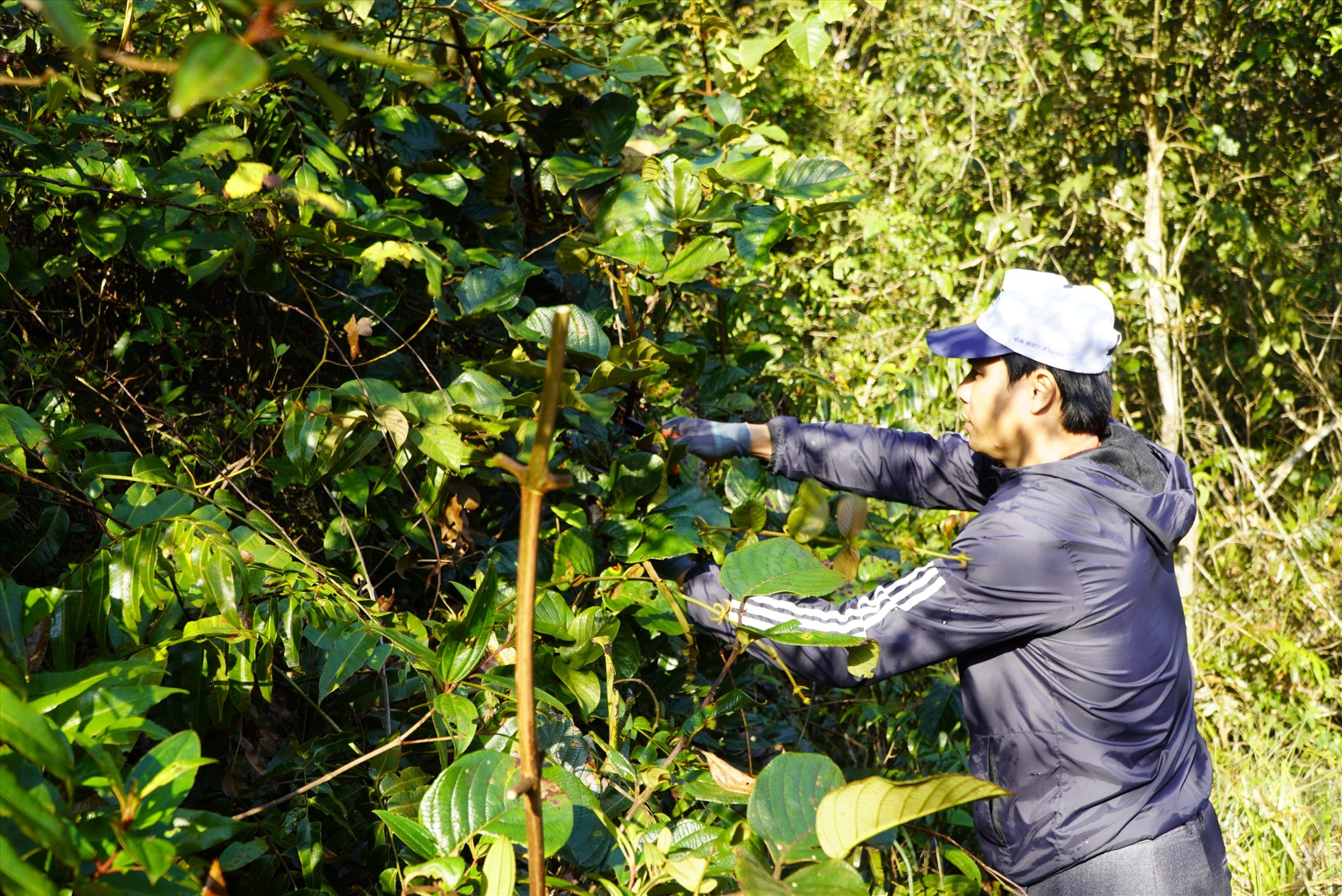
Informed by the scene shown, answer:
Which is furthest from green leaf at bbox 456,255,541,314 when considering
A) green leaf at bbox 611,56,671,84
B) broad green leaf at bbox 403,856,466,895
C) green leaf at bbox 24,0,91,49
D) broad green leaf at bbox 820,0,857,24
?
green leaf at bbox 24,0,91,49

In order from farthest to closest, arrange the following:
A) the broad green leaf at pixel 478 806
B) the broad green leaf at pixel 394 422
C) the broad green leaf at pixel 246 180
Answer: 1. the broad green leaf at pixel 246 180
2. the broad green leaf at pixel 394 422
3. the broad green leaf at pixel 478 806

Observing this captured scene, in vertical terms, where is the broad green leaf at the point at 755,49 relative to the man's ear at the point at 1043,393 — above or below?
above

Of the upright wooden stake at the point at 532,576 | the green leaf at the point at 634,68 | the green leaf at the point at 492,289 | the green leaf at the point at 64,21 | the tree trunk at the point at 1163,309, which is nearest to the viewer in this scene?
the green leaf at the point at 64,21

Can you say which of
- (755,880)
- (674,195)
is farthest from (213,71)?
(674,195)

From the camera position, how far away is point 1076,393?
185 centimetres

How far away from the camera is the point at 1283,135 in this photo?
14.3 ft

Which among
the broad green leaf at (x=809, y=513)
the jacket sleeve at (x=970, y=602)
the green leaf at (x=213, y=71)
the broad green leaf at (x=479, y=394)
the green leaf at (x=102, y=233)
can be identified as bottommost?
the jacket sleeve at (x=970, y=602)

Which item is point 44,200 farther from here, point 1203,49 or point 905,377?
point 1203,49

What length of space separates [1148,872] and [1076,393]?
82cm

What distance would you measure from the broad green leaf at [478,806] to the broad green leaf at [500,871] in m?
0.04

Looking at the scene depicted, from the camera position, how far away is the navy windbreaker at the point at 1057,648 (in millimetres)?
1617

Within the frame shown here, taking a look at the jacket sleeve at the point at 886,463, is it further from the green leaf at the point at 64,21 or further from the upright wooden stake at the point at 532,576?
the green leaf at the point at 64,21

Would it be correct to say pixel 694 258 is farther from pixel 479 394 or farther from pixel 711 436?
pixel 711 436

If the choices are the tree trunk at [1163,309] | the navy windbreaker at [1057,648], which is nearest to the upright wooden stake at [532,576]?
the navy windbreaker at [1057,648]
